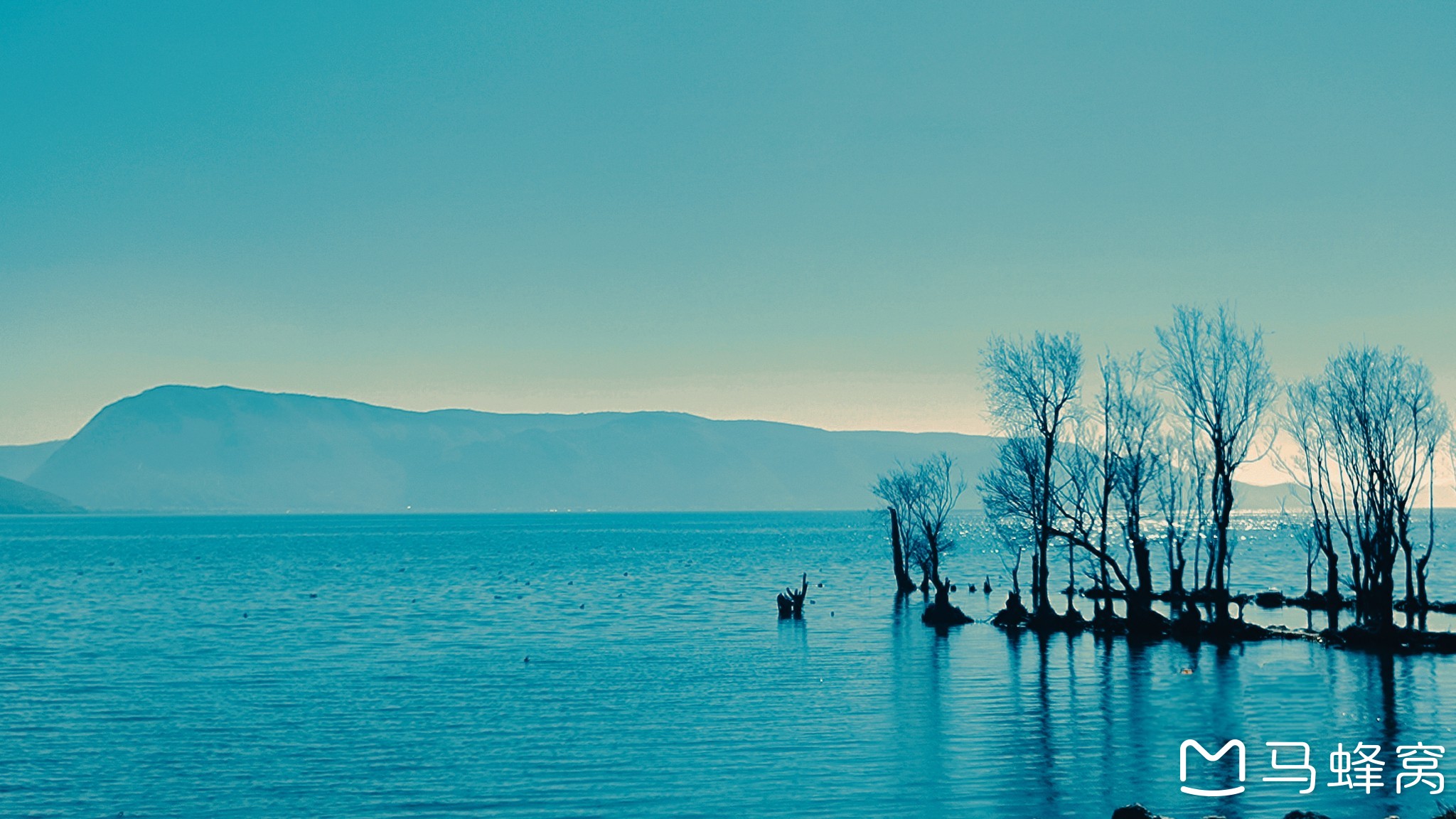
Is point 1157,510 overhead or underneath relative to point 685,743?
overhead

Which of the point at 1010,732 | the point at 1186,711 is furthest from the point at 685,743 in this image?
the point at 1186,711

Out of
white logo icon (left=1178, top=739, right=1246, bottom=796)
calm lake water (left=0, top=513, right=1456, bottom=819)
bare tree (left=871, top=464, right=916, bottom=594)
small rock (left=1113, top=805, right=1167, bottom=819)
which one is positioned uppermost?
bare tree (left=871, top=464, right=916, bottom=594)

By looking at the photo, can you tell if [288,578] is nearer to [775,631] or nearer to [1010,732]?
[775,631]

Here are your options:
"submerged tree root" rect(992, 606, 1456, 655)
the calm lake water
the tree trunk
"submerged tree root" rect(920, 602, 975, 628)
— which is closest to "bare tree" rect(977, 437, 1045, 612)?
"submerged tree root" rect(992, 606, 1456, 655)

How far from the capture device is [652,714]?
3388 centimetres

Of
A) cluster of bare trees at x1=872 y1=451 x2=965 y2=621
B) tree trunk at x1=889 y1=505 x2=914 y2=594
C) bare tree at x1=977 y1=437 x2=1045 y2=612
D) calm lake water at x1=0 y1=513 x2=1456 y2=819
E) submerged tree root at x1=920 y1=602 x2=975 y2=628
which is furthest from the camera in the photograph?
tree trunk at x1=889 y1=505 x2=914 y2=594

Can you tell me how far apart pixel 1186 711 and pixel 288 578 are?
88429mm

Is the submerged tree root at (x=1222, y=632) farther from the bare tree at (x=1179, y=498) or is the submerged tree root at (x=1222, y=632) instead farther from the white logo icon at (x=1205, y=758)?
the white logo icon at (x=1205, y=758)

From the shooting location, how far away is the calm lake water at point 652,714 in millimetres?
24328

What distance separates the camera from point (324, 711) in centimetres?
3459

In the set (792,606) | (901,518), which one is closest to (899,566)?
(901,518)

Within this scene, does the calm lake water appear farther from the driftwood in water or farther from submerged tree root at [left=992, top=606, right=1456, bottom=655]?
submerged tree root at [left=992, top=606, right=1456, bottom=655]

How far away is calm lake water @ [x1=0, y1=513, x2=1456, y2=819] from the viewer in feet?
79.8

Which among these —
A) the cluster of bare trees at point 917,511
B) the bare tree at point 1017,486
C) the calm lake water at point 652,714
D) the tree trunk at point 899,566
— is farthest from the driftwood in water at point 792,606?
the tree trunk at point 899,566
